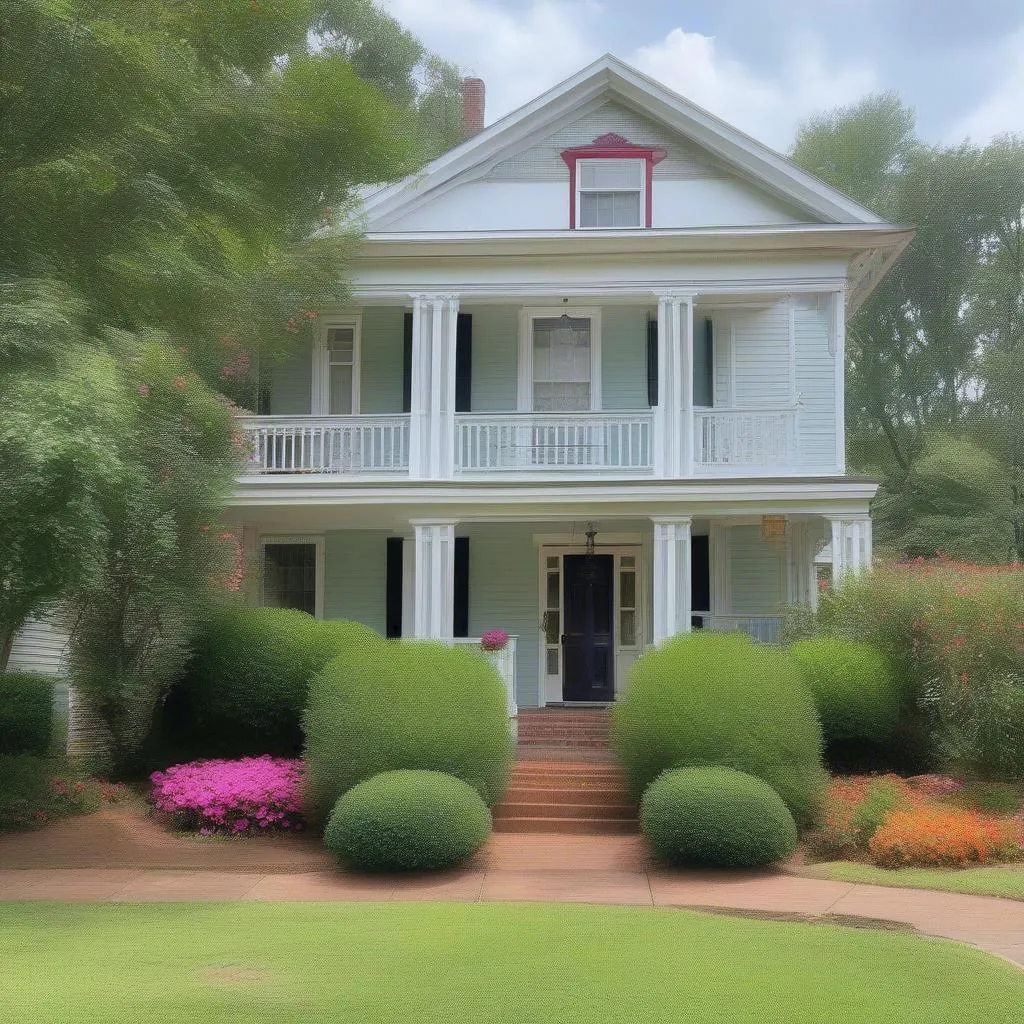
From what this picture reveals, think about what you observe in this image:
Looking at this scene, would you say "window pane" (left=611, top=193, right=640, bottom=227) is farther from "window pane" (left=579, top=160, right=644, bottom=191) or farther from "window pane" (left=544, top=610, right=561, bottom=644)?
"window pane" (left=544, top=610, right=561, bottom=644)

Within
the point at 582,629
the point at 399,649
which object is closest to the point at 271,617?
the point at 399,649

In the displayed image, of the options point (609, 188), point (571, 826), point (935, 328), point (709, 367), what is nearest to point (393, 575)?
point (709, 367)

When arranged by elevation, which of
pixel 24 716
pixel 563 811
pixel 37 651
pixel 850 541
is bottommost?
pixel 563 811

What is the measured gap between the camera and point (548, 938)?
313 inches

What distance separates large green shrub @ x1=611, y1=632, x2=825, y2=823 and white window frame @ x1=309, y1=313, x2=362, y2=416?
775 cm

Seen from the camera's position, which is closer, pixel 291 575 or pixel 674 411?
pixel 674 411

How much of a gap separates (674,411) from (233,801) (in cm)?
765

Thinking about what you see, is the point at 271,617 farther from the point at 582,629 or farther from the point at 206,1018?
the point at 206,1018

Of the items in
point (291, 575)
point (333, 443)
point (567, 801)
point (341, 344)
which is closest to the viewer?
point (567, 801)

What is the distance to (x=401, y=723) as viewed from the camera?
39.3 ft

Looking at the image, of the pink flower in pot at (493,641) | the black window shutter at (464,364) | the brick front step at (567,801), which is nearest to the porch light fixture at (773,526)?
the black window shutter at (464,364)

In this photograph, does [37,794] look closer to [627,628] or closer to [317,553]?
[317,553]

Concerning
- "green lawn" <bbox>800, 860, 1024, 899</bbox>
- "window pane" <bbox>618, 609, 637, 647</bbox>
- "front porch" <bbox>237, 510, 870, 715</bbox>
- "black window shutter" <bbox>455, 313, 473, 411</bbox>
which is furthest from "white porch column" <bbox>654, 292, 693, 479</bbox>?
"green lawn" <bbox>800, 860, 1024, 899</bbox>

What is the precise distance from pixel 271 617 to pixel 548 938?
769 centimetres
